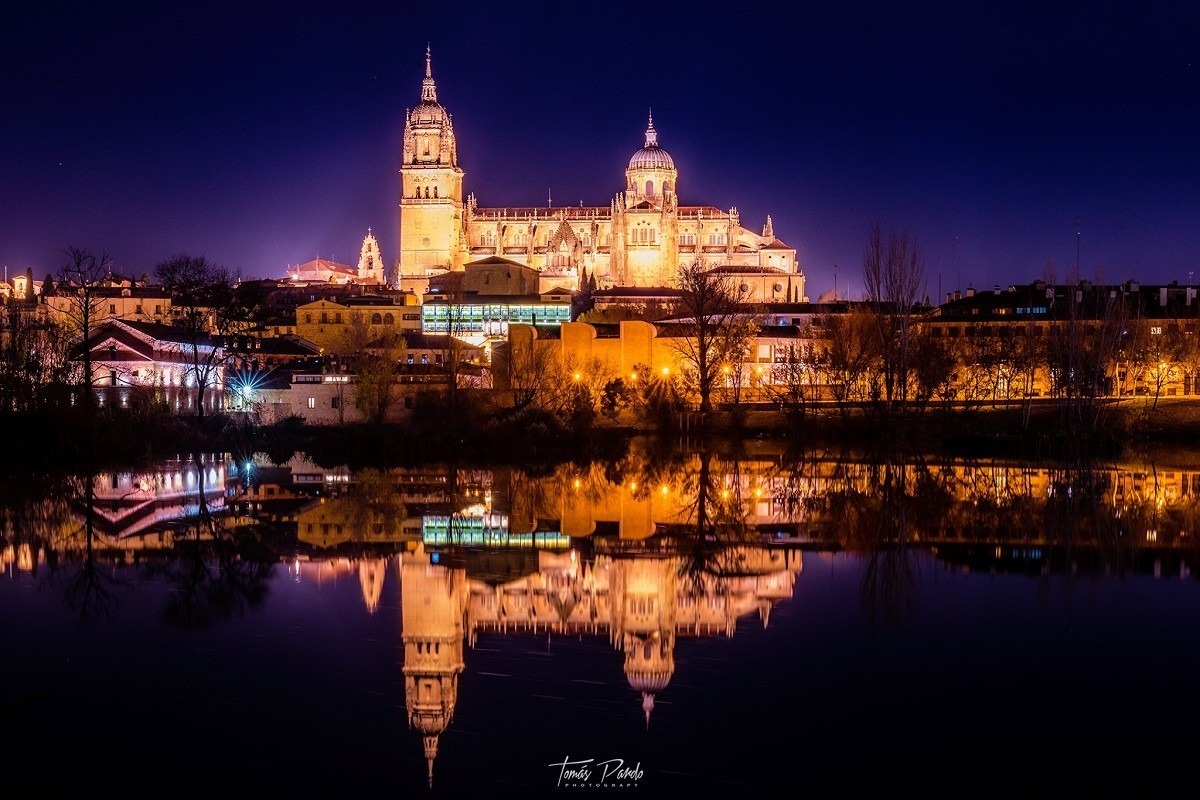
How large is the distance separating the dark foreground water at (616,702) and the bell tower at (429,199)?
78.1 metres

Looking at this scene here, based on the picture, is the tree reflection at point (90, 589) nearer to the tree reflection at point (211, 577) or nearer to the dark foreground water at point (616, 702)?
the dark foreground water at point (616, 702)

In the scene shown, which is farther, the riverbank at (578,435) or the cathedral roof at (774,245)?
the cathedral roof at (774,245)

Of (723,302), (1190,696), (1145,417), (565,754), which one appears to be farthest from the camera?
(723,302)

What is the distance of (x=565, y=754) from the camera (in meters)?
7.78

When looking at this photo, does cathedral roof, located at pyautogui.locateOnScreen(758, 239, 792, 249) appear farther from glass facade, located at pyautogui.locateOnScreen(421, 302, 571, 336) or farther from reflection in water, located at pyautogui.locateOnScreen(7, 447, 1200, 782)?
reflection in water, located at pyautogui.locateOnScreen(7, 447, 1200, 782)

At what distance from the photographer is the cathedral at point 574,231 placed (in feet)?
284

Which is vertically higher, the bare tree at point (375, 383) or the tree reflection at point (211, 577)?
the bare tree at point (375, 383)

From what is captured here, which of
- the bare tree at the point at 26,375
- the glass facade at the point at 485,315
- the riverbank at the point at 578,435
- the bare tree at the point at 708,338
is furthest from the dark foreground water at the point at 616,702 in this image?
the glass facade at the point at 485,315

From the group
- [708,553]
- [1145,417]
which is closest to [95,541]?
[708,553]

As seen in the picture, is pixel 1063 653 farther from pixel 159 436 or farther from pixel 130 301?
pixel 130 301

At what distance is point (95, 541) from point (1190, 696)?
12.2 m

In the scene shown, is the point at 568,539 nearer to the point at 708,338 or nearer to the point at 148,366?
the point at 708,338

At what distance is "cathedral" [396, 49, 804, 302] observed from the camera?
86500mm

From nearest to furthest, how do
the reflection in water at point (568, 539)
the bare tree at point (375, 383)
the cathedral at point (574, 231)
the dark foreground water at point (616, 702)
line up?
the dark foreground water at point (616, 702) → the reflection in water at point (568, 539) → the bare tree at point (375, 383) → the cathedral at point (574, 231)
